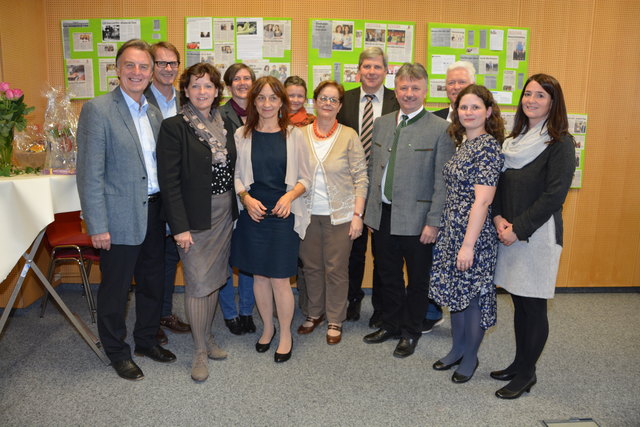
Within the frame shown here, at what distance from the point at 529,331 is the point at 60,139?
2812mm

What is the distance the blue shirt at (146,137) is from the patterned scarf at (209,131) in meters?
0.22

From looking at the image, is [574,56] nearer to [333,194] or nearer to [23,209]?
[333,194]

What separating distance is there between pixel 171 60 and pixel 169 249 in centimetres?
121

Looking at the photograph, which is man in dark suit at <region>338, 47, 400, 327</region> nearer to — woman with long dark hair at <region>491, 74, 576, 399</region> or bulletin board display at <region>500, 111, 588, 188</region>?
woman with long dark hair at <region>491, 74, 576, 399</region>

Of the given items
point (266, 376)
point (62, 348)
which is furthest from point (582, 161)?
point (62, 348)

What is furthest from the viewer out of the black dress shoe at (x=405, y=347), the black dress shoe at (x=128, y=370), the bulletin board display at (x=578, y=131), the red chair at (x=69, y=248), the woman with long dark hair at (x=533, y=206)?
the bulletin board display at (x=578, y=131)

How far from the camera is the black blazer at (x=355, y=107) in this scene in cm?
318

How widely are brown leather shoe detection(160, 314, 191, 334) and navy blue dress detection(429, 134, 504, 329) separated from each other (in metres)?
1.77

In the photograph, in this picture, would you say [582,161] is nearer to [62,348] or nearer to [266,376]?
[266,376]

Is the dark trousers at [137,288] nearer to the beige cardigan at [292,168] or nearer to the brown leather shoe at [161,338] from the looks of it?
the brown leather shoe at [161,338]

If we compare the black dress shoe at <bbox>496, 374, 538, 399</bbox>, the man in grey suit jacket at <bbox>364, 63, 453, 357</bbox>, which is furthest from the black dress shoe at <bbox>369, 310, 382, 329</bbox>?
the black dress shoe at <bbox>496, 374, 538, 399</bbox>

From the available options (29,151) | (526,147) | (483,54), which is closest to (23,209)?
(29,151)

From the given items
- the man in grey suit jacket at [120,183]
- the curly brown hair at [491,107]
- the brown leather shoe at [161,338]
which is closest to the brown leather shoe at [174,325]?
the brown leather shoe at [161,338]

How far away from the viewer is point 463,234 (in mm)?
2424
